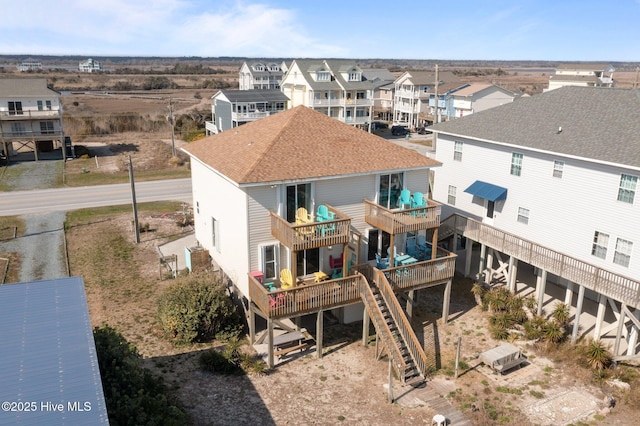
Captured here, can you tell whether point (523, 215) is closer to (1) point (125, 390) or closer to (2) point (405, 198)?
(2) point (405, 198)

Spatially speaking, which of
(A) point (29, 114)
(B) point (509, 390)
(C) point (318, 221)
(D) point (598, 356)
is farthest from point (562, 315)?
(A) point (29, 114)

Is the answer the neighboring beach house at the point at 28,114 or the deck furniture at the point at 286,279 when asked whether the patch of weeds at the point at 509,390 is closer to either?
the deck furniture at the point at 286,279

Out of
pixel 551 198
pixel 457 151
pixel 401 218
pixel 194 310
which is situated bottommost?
pixel 194 310

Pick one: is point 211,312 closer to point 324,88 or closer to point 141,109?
point 324,88

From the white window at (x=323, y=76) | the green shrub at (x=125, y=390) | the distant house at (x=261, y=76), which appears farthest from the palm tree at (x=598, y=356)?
the distant house at (x=261, y=76)

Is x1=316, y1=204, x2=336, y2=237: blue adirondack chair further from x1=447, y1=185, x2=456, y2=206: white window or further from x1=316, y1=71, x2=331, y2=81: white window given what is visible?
x1=316, y1=71, x2=331, y2=81: white window

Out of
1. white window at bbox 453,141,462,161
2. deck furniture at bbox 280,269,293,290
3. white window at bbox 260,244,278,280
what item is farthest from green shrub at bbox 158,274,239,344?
white window at bbox 453,141,462,161
